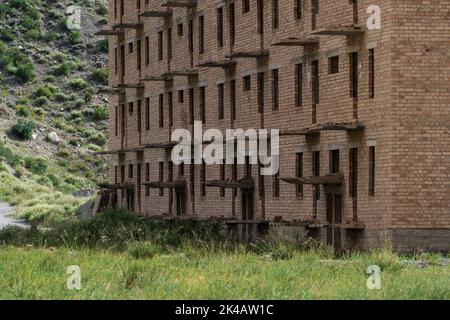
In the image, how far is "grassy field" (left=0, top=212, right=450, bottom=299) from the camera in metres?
26.4

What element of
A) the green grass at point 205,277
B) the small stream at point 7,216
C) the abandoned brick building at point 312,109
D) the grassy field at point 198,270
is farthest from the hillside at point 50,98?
the green grass at point 205,277

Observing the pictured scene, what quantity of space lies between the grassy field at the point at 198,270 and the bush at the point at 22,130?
5816 centimetres

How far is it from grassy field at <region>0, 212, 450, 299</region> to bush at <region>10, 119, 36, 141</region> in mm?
58164

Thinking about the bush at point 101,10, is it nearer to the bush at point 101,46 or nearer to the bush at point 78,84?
the bush at point 101,46

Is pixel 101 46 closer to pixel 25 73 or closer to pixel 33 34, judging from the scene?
pixel 33 34

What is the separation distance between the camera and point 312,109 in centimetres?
4419

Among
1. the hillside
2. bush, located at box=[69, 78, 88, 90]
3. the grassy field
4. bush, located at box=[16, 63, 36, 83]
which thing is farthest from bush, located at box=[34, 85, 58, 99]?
the grassy field

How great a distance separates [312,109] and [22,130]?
60.5 meters

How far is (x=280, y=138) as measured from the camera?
47000 mm

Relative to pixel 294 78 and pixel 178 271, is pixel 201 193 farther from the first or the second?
pixel 178 271

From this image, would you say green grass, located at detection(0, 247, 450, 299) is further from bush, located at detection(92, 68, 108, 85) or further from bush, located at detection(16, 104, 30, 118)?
bush, located at detection(92, 68, 108, 85)

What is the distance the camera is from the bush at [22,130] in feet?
336
